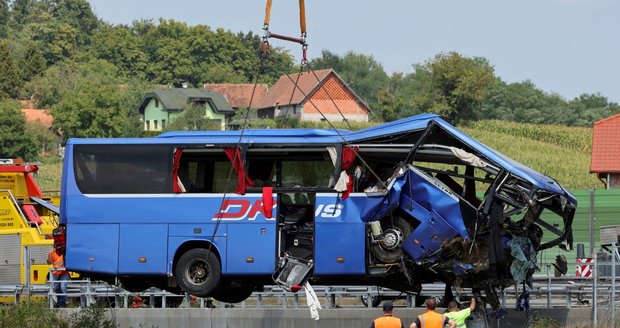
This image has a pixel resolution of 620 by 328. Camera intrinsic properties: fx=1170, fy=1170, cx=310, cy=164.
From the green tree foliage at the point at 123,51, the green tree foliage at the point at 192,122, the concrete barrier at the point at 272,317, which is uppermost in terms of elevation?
the green tree foliage at the point at 123,51

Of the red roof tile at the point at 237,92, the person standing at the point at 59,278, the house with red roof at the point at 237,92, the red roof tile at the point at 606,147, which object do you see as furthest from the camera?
the house with red roof at the point at 237,92

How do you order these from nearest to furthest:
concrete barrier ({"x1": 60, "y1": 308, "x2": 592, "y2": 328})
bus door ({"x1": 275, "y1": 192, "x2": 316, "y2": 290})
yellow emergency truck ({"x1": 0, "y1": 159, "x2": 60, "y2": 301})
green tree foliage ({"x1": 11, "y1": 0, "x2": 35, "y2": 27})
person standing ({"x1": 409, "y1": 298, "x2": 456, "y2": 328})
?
person standing ({"x1": 409, "y1": 298, "x2": 456, "y2": 328})
bus door ({"x1": 275, "y1": 192, "x2": 316, "y2": 290})
concrete barrier ({"x1": 60, "y1": 308, "x2": 592, "y2": 328})
yellow emergency truck ({"x1": 0, "y1": 159, "x2": 60, "y2": 301})
green tree foliage ({"x1": 11, "y1": 0, "x2": 35, "y2": 27})

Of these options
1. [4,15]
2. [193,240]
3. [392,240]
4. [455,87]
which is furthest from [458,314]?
[4,15]

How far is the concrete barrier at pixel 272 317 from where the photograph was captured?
910 inches

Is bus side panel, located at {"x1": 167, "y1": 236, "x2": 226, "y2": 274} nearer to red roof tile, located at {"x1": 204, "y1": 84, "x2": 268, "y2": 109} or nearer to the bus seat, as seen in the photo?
the bus seat

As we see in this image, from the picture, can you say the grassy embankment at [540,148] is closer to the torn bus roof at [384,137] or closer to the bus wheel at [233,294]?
the bus wheel at [233,294]

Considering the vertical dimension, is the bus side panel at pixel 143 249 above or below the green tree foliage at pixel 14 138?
below

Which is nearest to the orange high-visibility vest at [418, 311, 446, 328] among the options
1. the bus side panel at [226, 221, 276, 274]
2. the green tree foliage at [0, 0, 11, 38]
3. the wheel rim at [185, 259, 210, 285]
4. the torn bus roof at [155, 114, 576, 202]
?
the torn bus roof at [155, 114, 576, 202]

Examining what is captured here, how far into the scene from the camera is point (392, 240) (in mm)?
19891

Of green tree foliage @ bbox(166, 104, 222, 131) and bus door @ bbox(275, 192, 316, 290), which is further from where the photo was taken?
green tree foliage @ bbox(166, 104, 222, 131)

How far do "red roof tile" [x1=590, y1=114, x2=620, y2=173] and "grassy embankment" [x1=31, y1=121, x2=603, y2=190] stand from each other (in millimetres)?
7080

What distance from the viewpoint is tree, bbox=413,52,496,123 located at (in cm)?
9688

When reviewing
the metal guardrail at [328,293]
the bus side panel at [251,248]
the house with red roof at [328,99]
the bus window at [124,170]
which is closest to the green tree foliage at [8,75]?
the house with red roof at [328,99]

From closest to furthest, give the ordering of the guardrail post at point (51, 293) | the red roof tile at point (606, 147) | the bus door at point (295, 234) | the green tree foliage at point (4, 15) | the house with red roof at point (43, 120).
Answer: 1. the bus door at point (295, 234)
2. the guardrail post at point (51, 293)
3. the red roof tile at point (606, 147)
4. the house with red roof at point (43, 120)
5. the green tree foliage at point (4, 15)
